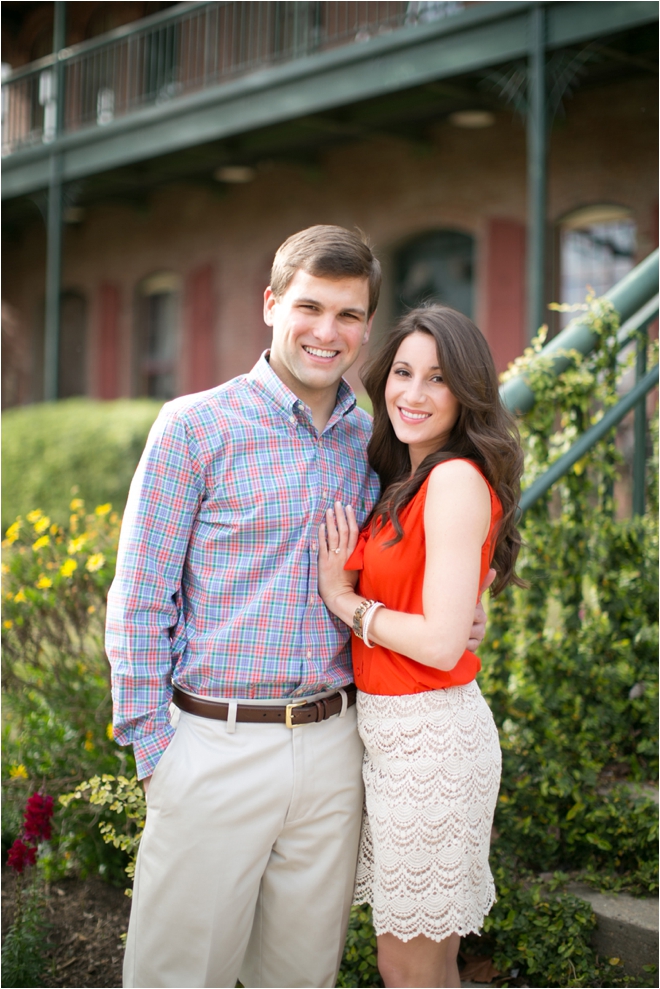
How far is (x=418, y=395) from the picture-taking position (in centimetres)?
209

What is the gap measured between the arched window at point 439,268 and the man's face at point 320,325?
8.22m

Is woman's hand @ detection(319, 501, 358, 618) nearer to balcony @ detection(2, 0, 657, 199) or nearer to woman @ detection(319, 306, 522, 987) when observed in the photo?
woman @ detection(319, 306, 522, 987)

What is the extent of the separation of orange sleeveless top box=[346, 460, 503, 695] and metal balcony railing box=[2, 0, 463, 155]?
819 cm

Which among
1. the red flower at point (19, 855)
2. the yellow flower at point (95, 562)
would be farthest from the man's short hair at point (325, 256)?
the red flower at point (19, 855)

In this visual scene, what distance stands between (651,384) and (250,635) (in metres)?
1.83

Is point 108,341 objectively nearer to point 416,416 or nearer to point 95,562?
point 95,562

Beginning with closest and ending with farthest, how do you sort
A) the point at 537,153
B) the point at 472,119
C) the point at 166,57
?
the point at 537,153 → the point at 472,119 → the point at 166,57

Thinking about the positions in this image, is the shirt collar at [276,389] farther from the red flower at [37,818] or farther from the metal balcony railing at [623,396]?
the red flower at [37,818]

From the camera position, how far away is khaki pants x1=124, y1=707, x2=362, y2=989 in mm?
1959

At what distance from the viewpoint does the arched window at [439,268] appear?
1034 centimetres

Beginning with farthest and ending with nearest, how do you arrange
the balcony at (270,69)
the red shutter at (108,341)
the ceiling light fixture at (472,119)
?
the red shutter at (108,341) → the ceiling light fixture at (472,119) → the balcony at (270,69)

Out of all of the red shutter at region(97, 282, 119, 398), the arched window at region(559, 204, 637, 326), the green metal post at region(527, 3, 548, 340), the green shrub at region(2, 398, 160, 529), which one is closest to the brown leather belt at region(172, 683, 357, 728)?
the green metal post at region(527, 3, 548, 340)

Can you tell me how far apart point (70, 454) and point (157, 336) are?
15.4 feet

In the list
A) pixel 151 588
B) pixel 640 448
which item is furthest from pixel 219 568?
pixel 640 448
